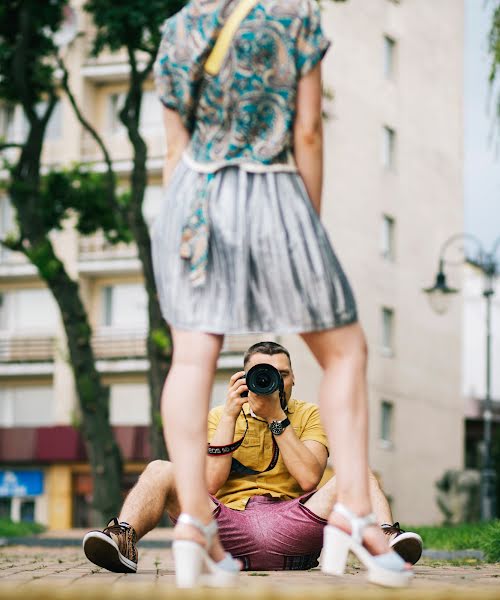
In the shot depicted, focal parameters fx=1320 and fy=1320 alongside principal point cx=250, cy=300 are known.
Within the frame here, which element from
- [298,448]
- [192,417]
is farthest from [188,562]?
[298,448]

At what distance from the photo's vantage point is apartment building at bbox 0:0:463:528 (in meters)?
41.7

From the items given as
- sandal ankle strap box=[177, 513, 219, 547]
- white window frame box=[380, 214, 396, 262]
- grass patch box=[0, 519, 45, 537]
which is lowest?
grass patch box=[0, 519, 45, 537]

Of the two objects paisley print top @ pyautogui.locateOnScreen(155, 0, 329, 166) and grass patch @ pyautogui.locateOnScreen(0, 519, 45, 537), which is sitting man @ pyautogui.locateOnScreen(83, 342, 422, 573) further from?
grass patch @ pyautogui.locateOnScreen(0, 519, 45, 537)

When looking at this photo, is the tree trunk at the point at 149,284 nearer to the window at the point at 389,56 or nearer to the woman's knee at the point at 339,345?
the woman's knee at the point at 339,345

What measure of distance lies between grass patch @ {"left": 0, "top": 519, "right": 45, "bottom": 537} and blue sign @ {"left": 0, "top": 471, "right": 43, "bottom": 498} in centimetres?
1695

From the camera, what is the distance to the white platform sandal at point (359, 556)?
4020mm

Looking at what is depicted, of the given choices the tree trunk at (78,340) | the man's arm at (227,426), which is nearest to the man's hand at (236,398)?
the man's arm at (227,426)

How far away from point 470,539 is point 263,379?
5.55 m

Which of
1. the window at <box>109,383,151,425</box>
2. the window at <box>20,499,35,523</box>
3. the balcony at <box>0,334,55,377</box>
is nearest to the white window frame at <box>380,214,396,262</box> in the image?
the window at <box>109,383,151,425</box>

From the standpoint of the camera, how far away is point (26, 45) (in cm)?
2247

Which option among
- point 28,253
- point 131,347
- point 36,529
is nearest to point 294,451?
point 28,253

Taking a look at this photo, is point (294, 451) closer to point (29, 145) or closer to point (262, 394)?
point (262, 394)

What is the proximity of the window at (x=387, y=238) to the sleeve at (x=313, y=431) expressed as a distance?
126 feet

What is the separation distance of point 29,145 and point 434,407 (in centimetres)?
2697
